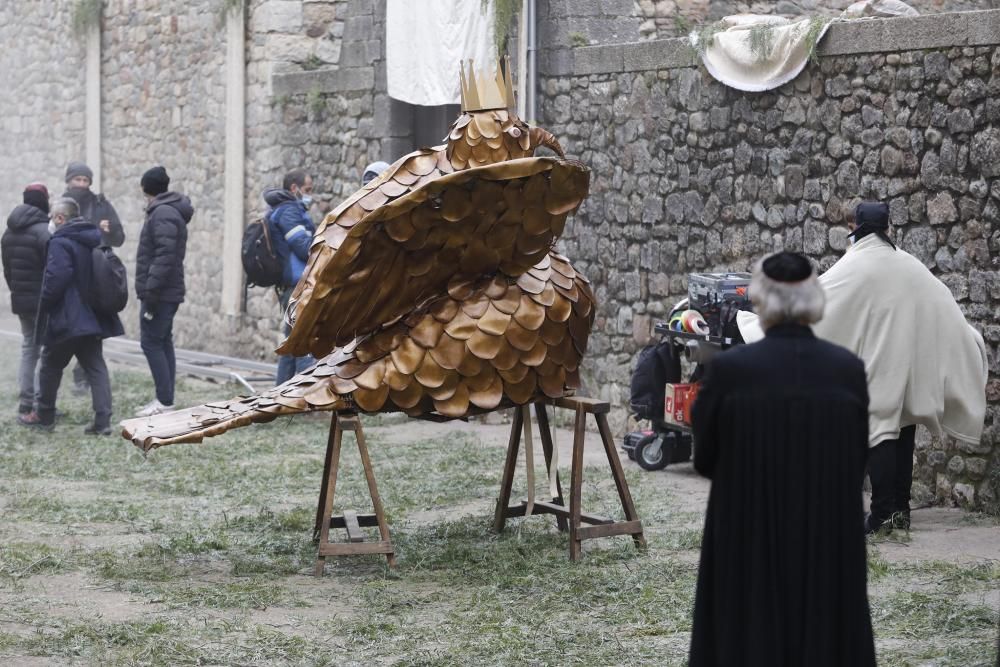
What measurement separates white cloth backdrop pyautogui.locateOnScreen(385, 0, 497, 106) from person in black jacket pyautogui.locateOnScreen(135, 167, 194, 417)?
2.29 m

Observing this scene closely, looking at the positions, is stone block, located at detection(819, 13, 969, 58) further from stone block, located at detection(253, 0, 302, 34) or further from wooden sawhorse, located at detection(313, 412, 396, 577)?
stone block, located at detection(253, 0, 302, 34)

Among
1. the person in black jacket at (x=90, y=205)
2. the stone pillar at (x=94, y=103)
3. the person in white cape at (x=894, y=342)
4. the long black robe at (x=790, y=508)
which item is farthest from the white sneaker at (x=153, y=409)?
the long black robe at (x=790, y=508)

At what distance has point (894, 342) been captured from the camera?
704 cm

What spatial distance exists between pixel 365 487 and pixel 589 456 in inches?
72.8

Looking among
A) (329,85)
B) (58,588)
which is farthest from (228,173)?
(58,588)

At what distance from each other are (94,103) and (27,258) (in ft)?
24.4

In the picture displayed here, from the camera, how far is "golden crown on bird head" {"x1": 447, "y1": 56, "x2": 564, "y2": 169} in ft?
20.4

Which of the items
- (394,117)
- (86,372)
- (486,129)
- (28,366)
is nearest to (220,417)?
(486,129)

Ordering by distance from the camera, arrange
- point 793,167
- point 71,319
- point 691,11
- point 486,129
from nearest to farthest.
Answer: point 486,129, point 793,167, point 71,319, point 691,11

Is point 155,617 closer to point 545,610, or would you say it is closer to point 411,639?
point 411,639

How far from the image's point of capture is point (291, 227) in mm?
10922

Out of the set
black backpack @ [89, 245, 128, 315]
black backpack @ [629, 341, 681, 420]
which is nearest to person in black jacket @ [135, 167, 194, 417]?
black backpack @ [89, 245, 128, 315]

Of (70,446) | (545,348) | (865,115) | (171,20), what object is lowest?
(70,446)

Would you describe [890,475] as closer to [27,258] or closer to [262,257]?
[262,257]
